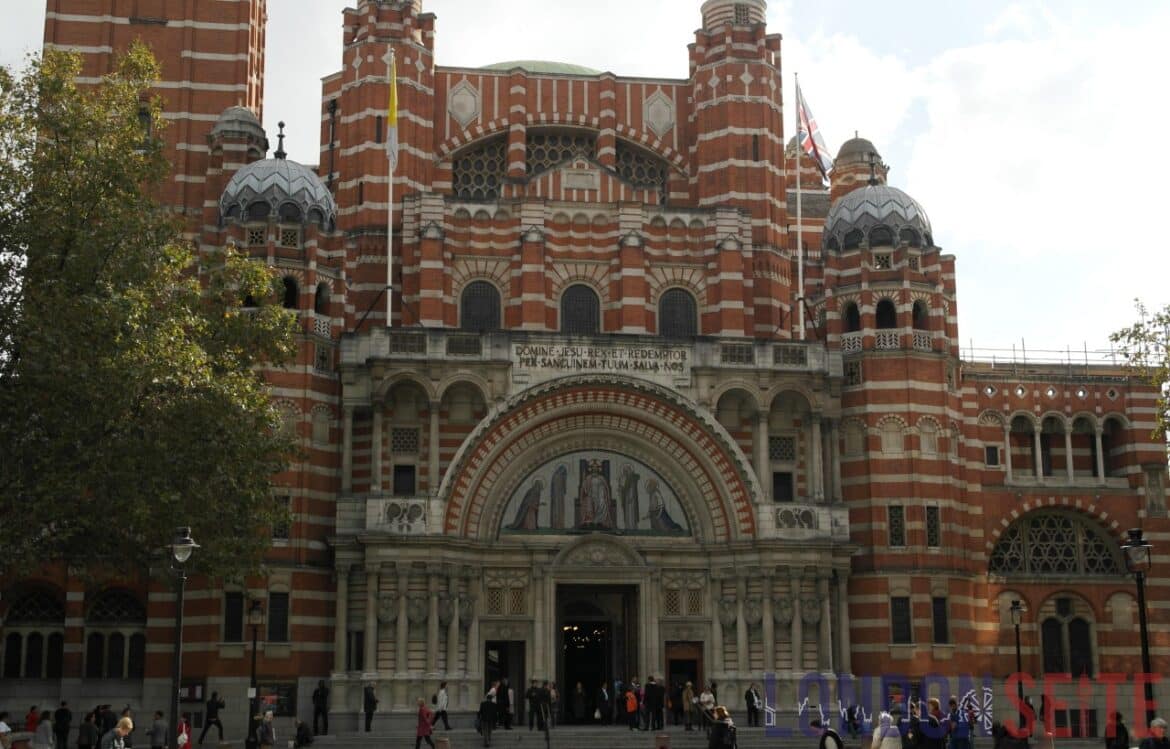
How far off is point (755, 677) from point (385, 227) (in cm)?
1995

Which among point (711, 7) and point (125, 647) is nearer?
point (125, 647)

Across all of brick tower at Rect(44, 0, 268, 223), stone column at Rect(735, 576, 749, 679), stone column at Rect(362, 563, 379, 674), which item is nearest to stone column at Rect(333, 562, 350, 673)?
stone column at Rect(362, 563, 379, 674)

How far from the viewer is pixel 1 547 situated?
3288 cm

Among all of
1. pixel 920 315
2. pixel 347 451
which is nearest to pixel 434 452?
pixel 347 451

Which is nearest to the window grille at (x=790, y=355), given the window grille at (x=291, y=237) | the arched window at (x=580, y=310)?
the arched window at (x=580, y=310)

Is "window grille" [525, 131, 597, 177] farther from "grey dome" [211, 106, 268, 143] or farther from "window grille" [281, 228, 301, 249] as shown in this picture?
"window grille" [281, 228, 301, 249]

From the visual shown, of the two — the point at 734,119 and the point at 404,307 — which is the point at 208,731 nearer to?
the point at 404,307

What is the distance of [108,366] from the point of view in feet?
109

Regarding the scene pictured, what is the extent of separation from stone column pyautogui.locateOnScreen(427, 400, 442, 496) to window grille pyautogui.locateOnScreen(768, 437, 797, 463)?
11.1 meters

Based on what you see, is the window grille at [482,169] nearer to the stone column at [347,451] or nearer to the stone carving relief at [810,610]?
the stone column at [347,451]

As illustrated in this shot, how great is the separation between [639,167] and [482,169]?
239 inches

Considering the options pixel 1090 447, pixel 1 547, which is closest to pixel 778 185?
pixel 1090 447

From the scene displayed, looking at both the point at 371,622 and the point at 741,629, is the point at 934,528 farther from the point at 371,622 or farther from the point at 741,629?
the point at 371,622

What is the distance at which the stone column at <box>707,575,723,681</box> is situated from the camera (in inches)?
1907
